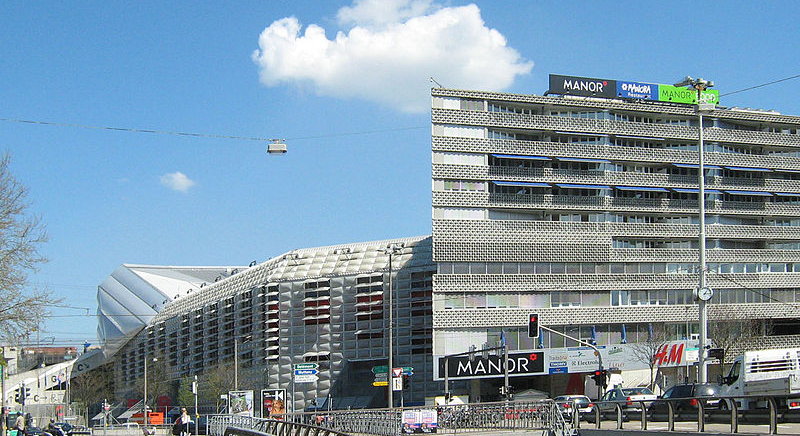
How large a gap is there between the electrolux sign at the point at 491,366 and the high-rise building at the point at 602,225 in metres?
0.21

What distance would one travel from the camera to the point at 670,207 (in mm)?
92938

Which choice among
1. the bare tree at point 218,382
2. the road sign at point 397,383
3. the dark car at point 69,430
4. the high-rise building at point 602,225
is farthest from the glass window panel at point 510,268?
the dark car at point 69,430

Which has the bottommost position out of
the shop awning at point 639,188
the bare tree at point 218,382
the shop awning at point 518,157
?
the bare tree at point 218,382

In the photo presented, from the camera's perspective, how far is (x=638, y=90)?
310 feet

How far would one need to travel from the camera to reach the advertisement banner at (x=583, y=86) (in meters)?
92.9

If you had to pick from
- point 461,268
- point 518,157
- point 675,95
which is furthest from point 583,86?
point 461,268

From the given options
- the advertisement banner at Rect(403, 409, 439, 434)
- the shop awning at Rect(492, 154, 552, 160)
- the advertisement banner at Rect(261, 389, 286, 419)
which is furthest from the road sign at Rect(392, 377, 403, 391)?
the shop awning at Rect(492, 154, 552, 160)

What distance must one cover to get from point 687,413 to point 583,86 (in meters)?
69.2

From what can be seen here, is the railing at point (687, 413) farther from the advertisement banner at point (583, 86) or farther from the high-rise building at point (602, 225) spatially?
the advertisement banner at point (583, 86)

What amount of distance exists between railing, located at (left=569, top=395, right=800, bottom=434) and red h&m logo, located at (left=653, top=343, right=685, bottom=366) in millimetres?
51491

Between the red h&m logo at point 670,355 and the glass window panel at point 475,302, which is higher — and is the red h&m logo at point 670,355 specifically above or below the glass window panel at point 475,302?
below

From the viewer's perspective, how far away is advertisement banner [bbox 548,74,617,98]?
92938mm

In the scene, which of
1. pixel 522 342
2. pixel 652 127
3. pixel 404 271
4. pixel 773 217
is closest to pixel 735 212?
pixel 773 217

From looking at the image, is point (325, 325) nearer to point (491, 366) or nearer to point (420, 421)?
point (491, 366)
